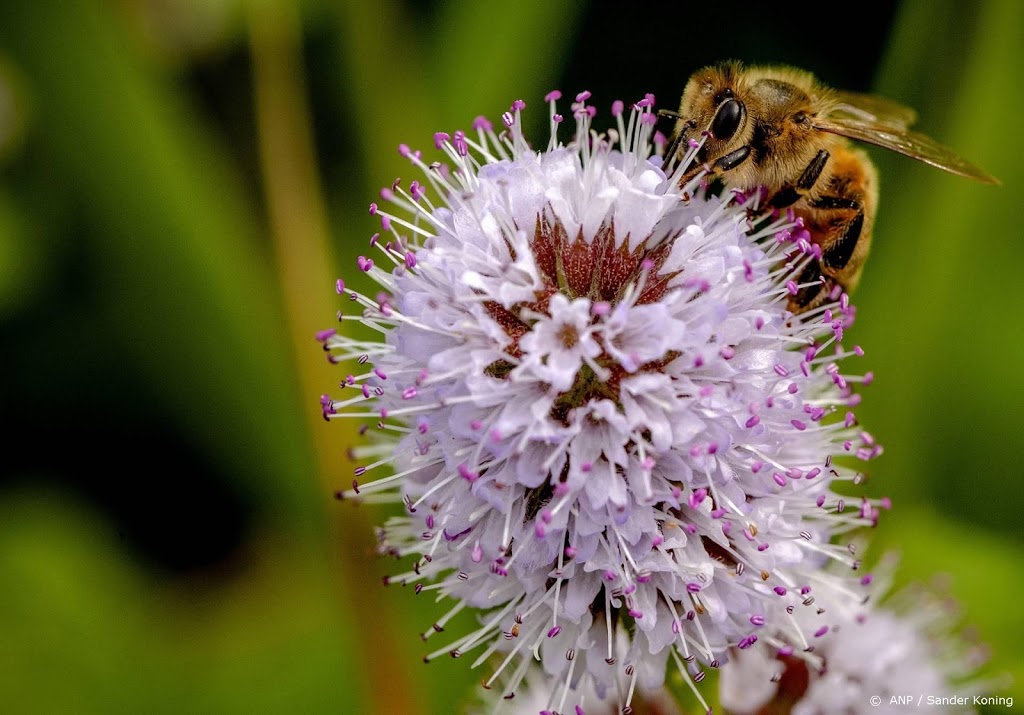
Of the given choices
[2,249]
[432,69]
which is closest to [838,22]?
[432,69]

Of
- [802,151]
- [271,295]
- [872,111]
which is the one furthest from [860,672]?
[271,295]

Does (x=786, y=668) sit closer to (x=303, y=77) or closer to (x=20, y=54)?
(x=303, y=77)

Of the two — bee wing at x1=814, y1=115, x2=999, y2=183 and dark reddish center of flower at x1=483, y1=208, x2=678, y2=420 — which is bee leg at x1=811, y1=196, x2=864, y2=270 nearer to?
bee wing at x1=814, y1=115, x2=999, y2=183

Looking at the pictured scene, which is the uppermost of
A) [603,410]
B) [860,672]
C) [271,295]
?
[603,410]

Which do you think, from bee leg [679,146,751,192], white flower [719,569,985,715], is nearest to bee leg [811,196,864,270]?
bee leg [679,146,751,192]

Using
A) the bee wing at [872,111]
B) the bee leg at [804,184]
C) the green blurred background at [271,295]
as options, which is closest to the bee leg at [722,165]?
the bee leg at [804,184]

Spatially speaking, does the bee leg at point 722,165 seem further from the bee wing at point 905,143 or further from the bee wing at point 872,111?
the bee wing at point 872,111

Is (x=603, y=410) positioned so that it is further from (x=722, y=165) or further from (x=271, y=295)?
(x=271, y=295)
